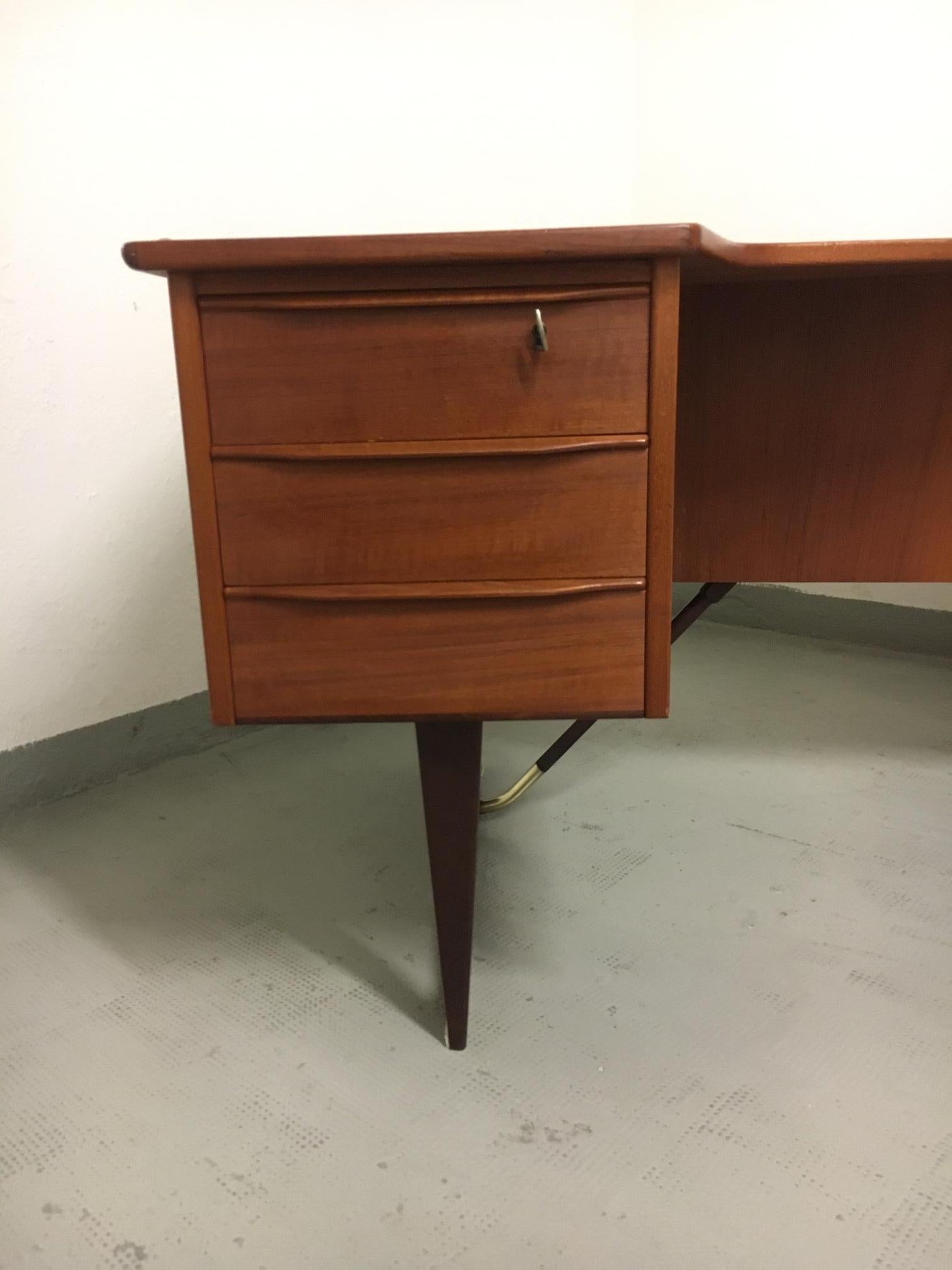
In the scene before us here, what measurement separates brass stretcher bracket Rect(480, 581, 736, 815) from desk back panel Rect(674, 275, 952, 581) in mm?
33

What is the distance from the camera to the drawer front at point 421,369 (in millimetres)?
693

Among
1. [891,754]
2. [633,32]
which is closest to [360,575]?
[891,754]

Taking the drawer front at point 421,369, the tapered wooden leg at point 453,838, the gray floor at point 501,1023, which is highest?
the drawer front at point 421,369

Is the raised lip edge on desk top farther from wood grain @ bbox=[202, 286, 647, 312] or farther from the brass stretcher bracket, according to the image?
the brass stretcher bracket

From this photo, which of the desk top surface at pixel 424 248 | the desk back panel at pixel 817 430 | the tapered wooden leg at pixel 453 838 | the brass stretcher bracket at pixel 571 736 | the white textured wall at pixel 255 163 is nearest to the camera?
the desk top surface at pixel 424 248

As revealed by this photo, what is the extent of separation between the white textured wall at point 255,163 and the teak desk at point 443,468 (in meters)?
0.81

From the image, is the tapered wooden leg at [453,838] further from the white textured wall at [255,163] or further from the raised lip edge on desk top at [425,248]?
the white textured wall at [255,163]

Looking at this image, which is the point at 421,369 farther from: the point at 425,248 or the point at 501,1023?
the point at 501,1023

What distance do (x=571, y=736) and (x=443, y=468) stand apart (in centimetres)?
64

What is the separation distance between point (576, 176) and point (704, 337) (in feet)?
4.20

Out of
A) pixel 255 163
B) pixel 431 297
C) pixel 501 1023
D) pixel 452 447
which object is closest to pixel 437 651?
pixel 452 447

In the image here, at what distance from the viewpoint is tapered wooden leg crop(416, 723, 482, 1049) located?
822 mm

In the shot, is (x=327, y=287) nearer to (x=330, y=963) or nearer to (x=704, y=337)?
(x=704, y=337)

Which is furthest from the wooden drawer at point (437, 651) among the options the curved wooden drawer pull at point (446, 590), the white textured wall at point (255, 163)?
the white textured wall at point (255, 163)
